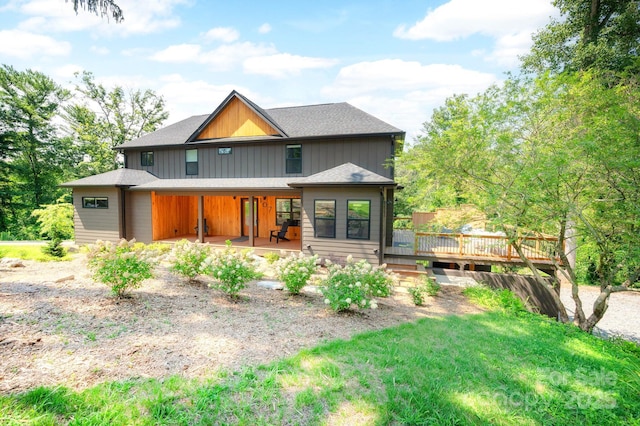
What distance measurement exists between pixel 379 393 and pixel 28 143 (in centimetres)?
3029

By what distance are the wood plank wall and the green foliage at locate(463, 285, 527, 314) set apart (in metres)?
9.11

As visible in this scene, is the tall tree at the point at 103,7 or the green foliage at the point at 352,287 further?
the green foliage at the point at 352,287

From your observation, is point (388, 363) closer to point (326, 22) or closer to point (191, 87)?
point (326, 22)

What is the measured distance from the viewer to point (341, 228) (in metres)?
10.0

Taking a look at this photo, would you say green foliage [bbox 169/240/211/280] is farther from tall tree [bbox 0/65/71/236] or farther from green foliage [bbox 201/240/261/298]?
tall tree [bbox 0/65/71/236]

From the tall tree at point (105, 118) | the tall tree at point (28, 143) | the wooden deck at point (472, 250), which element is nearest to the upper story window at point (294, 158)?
the wooden deck at point (472, 250)

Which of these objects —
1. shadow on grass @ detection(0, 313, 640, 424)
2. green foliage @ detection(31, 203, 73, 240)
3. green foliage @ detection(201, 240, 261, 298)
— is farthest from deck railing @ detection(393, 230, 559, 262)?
green foliage @ detection(31, 203, 73, 240)

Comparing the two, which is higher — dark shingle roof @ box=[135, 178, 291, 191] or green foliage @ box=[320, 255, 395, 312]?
dark shingle roof @ box=[135, 178, 291, 191]

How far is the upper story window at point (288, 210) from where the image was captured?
13602 millimetres

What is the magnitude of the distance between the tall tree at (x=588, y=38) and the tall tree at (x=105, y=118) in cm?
2842

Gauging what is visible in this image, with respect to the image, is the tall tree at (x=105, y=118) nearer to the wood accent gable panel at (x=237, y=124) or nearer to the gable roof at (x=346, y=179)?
the wood accent gable panel at (x=237, y=124)

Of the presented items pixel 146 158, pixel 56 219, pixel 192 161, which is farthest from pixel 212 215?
pixel 56 219

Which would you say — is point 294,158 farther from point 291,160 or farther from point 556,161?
point 556,161

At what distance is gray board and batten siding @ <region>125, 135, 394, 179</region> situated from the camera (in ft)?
37.3
